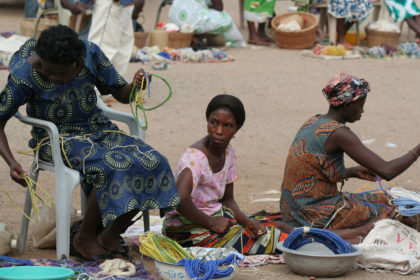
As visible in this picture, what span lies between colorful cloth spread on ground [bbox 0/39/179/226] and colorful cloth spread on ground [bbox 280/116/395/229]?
2.81 feet

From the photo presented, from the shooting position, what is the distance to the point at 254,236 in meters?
3.89

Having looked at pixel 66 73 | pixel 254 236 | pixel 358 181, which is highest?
pixel 66 73

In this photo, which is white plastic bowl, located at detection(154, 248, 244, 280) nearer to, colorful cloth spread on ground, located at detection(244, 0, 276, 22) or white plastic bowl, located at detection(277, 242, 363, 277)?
white plastic bowl, located at detection(277, 242, 363, 277)

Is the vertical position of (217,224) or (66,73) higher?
(66,73)

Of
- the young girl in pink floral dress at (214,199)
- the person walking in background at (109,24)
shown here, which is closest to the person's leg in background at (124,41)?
the person walking in background at (109,24)

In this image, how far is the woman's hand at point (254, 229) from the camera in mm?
3881

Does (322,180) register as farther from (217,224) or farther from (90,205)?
(90,205)

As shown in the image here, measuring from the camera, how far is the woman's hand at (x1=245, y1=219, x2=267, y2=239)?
12.7 ft

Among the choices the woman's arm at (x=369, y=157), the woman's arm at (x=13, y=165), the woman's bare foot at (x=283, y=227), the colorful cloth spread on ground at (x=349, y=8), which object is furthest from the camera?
the colorful cloth spread on ground at (x=349, y=8)

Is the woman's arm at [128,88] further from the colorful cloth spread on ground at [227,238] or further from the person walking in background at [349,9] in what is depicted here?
the person walking in background at [349,9]

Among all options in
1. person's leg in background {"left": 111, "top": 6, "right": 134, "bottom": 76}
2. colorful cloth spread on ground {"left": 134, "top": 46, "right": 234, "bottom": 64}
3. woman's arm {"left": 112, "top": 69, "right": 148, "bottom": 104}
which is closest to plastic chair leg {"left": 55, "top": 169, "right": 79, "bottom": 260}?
woman's arm {"left": 112, "top": 69, "right": 148, "bottom": 104}

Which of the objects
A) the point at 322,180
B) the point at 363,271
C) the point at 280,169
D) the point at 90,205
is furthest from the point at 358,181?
the point at 90,205

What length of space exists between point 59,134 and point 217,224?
97 cm

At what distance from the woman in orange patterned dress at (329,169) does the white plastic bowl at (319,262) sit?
0.51 meters
